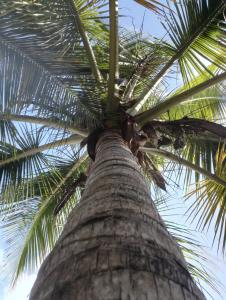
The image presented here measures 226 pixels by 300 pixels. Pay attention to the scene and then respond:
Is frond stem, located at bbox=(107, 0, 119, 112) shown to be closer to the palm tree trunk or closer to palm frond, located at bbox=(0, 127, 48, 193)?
palm frond, located at bbox=(0, 127, 48, 193)

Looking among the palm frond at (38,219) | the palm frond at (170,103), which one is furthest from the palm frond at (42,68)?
the palm frond at (38,219)

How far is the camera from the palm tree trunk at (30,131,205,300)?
3.80 feet

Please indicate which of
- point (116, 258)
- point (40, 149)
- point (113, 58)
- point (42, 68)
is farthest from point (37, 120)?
point (116, 258)

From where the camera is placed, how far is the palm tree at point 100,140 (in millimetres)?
1337

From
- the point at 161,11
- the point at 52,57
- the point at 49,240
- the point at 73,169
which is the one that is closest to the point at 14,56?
the point at 52,57

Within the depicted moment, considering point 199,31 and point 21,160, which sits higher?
point 199,31

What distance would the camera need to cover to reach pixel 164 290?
1162 mm

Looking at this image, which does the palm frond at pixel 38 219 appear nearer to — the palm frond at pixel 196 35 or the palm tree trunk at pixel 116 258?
the palm frond at pixel 196 35

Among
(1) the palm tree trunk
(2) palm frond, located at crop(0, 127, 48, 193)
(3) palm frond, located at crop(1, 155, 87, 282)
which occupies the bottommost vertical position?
(3) palm frond, located at crop(1, 155, 87, 282)

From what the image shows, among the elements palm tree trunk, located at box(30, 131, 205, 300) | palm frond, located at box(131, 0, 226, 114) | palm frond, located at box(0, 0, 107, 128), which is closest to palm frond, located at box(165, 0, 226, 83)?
palm frond, located at box(131, 0, 226, 114)

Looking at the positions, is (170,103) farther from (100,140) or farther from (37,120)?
(37,120)

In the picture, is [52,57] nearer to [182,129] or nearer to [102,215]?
[182,129]

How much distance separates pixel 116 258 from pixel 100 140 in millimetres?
2618

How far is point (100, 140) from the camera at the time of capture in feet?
12.7
